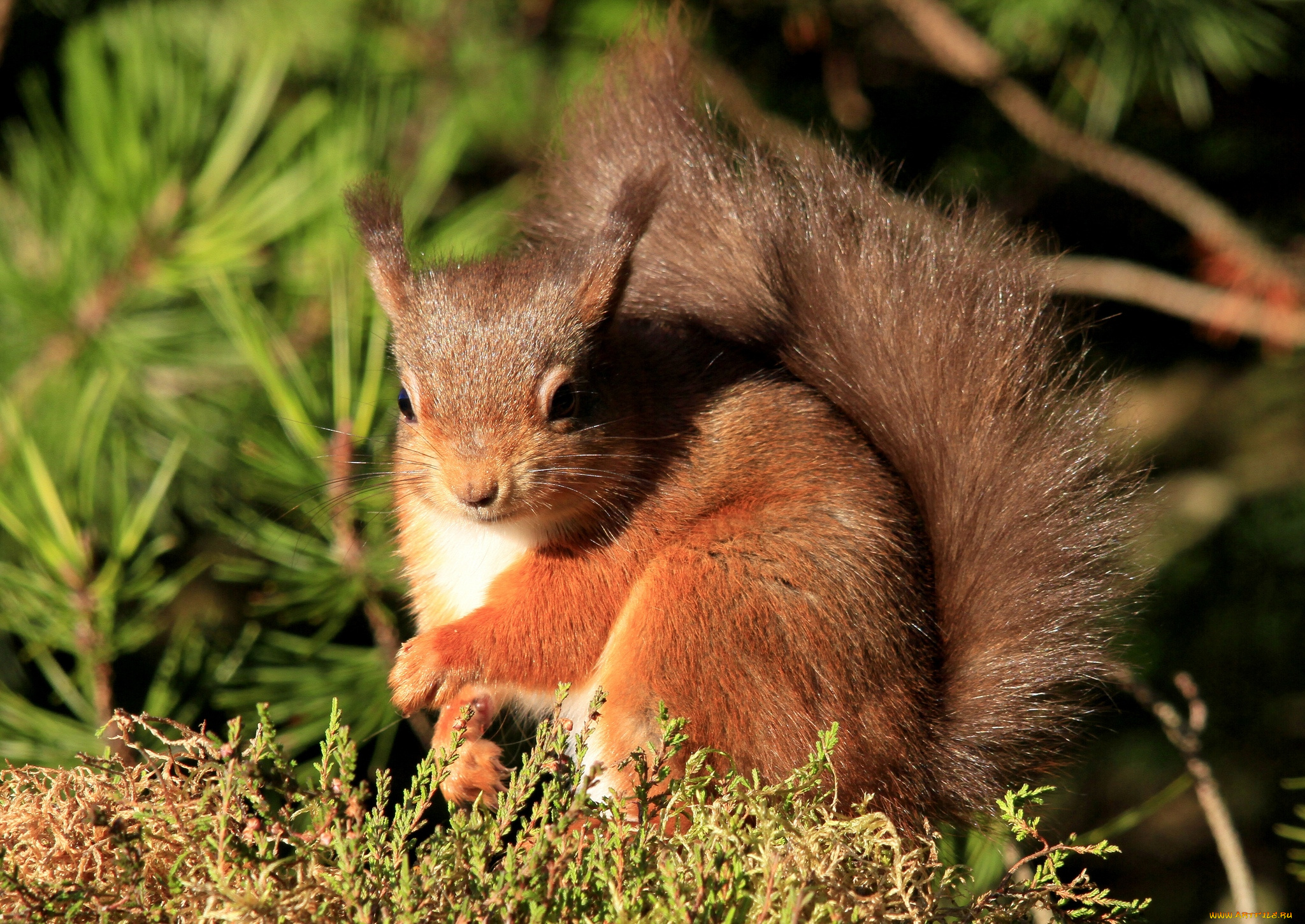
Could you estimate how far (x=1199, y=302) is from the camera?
82.4 inches

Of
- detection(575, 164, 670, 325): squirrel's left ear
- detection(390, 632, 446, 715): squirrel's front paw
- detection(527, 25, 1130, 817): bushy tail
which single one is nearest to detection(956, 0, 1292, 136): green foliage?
detection(527, 25, 1130, 817): bushy tail

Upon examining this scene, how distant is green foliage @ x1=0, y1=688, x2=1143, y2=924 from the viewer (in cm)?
78

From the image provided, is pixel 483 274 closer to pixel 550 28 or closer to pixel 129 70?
pixel 129 70

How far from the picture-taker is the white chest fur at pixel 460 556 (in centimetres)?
133

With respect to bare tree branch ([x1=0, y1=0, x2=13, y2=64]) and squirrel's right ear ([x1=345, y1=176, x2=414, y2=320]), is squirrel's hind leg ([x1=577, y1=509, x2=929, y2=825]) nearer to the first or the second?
squirrel's right ear ([x1=345, y1=176, x2=414, y2=320])

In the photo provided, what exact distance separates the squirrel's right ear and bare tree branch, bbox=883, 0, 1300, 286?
1097 millimetres

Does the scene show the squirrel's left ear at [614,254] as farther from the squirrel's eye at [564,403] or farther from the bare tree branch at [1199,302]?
the bare tree branch at [1199,302]

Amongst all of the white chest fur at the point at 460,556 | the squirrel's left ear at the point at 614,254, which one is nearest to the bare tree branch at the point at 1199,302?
the squirrel's left ear at the point at 614,254

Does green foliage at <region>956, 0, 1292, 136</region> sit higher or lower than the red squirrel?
higher

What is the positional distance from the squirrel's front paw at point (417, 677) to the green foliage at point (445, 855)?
26cm

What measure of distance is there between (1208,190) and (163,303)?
2495 millimetres

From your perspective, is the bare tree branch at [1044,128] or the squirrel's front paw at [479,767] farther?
the bare tree branch at [1044,128]

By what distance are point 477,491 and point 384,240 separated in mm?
385

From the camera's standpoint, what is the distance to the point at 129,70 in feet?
6.51
